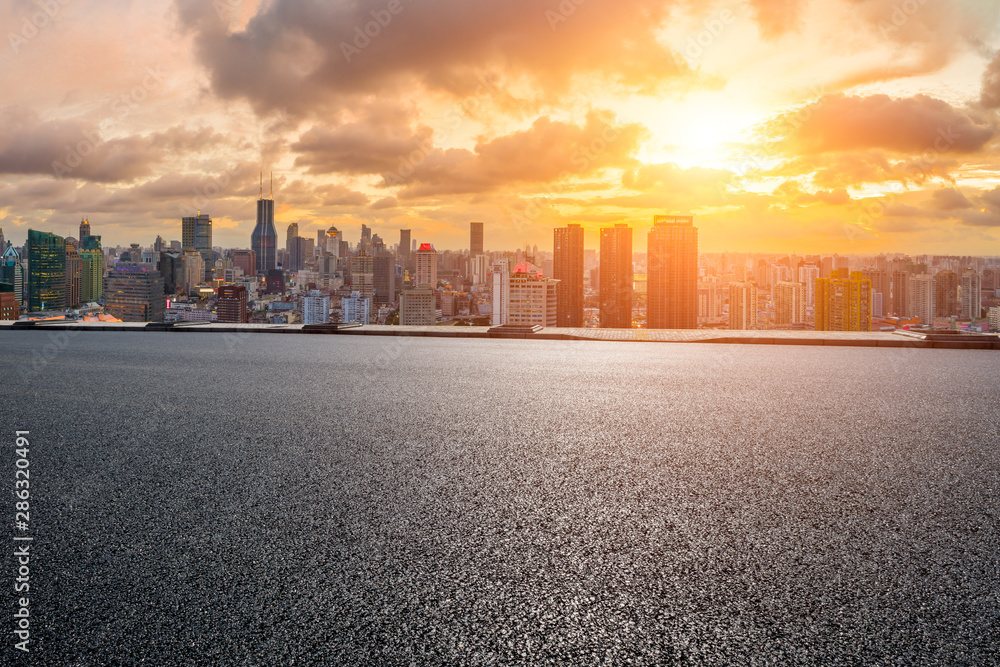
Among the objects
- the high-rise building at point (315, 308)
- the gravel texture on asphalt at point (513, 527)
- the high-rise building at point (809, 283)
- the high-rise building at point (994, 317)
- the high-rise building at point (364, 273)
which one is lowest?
the gravel texture on asphalt at point (513, 527)

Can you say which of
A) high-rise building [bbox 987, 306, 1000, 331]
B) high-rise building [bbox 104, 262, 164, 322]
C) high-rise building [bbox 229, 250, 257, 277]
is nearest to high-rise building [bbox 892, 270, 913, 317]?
high-rise building [bbox 987, 306, 1000, 331]

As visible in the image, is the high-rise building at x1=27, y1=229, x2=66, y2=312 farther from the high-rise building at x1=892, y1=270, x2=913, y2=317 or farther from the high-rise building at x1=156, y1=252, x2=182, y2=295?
the high-rise building at x1=892, y1=270, x2=913, y2=317

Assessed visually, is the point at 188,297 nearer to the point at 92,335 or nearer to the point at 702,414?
the point at 92,335

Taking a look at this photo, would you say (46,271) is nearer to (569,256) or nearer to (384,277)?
(384,277)

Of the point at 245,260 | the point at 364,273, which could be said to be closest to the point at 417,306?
the point at 364,273

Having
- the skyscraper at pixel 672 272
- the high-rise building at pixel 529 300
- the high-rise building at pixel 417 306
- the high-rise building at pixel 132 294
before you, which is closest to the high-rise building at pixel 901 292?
the skyscraper at pixel 672 272

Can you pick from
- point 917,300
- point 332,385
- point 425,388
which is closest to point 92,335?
point 332,385

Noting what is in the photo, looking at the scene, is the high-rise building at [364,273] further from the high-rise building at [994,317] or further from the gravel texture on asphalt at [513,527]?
the gravel texture on asphalt at [513,527]
